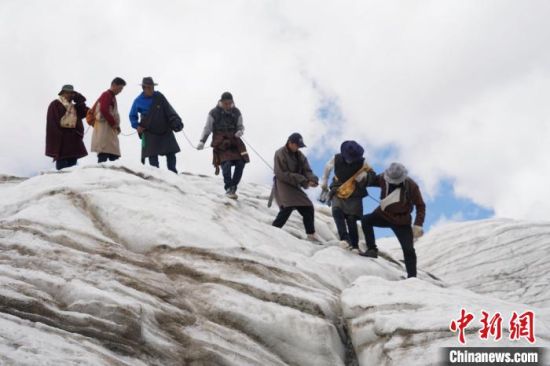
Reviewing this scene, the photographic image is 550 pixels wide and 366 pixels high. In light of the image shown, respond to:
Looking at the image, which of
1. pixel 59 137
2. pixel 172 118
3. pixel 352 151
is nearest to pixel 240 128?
pixel 172 118

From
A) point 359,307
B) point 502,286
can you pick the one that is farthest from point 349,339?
point 502,286

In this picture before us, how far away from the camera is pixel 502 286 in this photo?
22391 mm

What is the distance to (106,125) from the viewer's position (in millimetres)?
17500

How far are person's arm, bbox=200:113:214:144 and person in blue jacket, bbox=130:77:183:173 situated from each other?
1104mm

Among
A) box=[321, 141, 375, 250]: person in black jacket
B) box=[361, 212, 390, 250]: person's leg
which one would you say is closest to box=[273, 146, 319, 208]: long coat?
box=[321, 141, 375, 250]: person in black jacket

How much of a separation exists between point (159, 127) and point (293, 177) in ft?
15.5

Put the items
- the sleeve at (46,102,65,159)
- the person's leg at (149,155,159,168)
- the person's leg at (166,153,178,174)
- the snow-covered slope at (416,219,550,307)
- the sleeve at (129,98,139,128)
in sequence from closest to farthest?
the sleeve at (46,102,65,159)
the sleeve at (129,98,139,128)
the person's leg at (149,155,159,168)
the person's leg at (166,153,178,174)
the snow-covered slope at (416,219,550,307)

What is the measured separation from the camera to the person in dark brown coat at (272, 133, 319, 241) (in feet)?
51.3

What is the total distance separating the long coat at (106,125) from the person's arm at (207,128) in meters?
2.54

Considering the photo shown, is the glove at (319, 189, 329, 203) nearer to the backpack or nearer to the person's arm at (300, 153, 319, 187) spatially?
the person's arm at (300, 153, 319, 187)

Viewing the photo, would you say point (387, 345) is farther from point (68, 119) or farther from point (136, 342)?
point (68, 119)

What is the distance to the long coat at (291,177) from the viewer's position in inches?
618

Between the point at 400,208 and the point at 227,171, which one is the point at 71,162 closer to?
the point at 227,171

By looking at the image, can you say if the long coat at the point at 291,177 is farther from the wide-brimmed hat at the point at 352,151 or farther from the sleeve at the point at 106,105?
the sleeve at the point at 106,105
